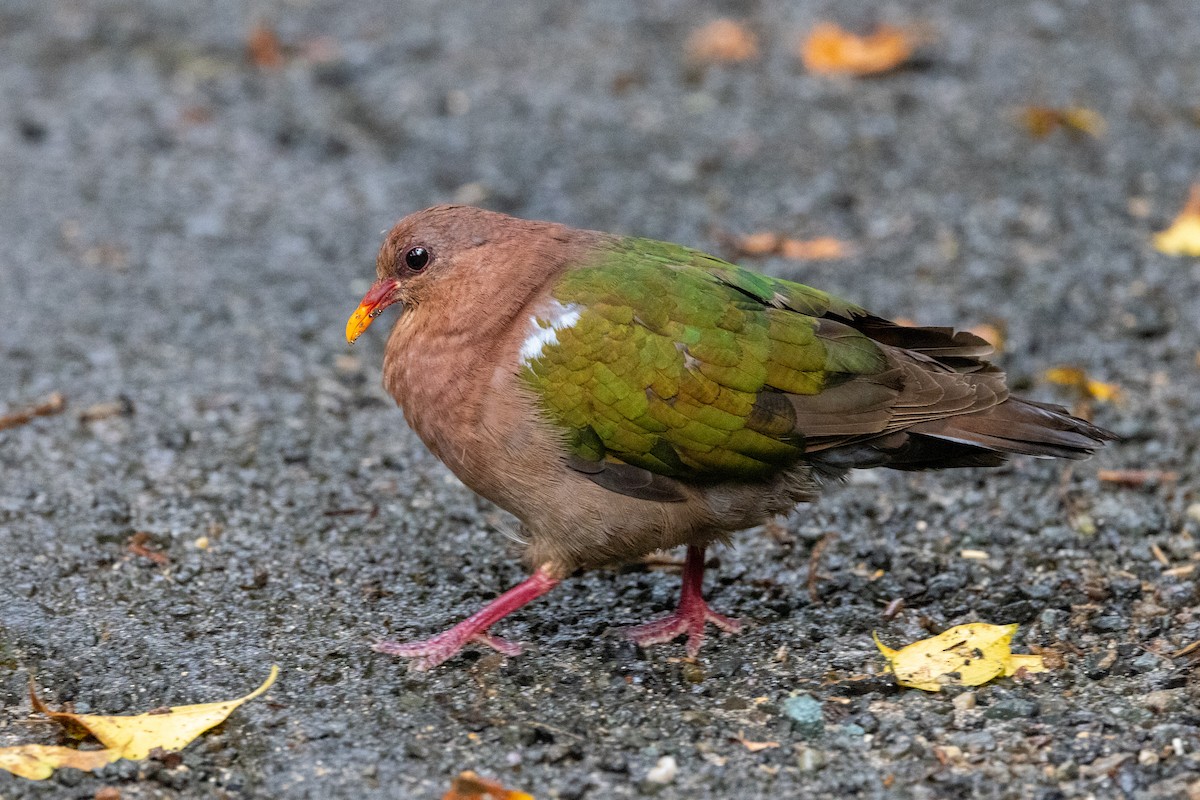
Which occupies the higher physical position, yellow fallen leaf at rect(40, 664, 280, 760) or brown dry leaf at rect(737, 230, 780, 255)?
brown dry leaf at rect(737, 230, 780, 255)

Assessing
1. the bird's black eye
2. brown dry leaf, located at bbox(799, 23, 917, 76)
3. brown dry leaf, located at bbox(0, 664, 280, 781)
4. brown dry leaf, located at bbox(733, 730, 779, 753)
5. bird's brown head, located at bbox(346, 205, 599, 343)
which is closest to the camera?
brown dry leaf, located at bbox(0, 664, 280, 781)

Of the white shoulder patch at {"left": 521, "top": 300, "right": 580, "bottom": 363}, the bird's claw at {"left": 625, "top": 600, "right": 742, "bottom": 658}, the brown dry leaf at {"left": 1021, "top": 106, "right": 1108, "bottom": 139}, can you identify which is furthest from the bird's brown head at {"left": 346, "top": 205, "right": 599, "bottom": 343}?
the brown dry leaf at {"left": 1021, "top": 106, "right": 1108, "bottom": 139}

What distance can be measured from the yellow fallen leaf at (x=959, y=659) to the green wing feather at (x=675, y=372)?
62 centimetres

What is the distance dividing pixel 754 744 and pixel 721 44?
540 cm

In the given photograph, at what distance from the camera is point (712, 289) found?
3.84 m

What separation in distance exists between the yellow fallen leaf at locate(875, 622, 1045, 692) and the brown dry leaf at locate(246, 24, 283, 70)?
216 inches

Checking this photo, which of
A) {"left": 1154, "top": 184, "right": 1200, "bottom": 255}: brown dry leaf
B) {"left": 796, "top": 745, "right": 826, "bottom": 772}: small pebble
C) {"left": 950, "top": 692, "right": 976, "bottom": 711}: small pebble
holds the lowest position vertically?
{"left": 796, "top": 745, "right": 826, "bottom": 772}: small pebble

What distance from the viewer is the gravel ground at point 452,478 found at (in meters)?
3.46

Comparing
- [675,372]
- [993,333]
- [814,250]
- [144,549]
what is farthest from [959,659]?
[814,250]

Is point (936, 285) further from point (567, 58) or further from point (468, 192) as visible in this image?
point (567, 58)

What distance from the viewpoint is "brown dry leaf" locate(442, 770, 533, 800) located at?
3.11 m

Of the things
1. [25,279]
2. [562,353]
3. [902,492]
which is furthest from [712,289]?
[25,279]

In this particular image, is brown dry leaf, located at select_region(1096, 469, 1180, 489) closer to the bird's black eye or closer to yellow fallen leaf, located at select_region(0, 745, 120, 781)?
the bird's black eye

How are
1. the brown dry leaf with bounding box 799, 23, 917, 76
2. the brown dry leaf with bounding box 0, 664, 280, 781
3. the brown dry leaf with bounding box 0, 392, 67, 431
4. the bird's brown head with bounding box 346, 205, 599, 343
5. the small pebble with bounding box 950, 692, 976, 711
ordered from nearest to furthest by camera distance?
the brown dry leaf with bounding box 0, 664, 280, 781
the small pebble with bounding box 950, 692, 976, 711
the bird's brown head with bounding box 346, 205, 599, 343
the brown dry leaf with bounding box 0, 392, 67, 431
the brown dry leaf with bounding box 799, 23, 917, 76
